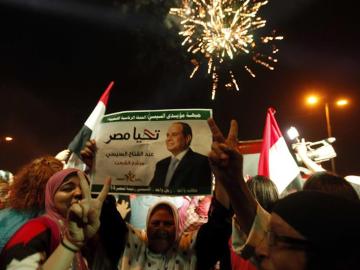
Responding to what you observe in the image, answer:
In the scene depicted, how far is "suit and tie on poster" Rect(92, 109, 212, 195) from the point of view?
9.17ft

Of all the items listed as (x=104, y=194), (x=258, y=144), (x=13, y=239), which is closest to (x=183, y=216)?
(x=258, y=144)

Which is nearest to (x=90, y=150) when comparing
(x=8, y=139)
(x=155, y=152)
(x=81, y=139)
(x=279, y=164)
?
(x=155, y=152)

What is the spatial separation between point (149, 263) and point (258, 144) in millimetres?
4020

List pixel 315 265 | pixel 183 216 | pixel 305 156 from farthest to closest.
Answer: pixel 305 156 → pixel 183 216 → pixel 315 265

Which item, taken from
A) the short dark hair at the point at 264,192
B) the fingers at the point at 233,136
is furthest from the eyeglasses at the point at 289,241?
the short dark hair at the point at 264,192

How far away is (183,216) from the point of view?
528 cm

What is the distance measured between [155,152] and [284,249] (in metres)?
1.55

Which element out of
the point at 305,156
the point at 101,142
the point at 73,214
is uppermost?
the point at 305,156

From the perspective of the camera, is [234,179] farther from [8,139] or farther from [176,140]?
[8,139]

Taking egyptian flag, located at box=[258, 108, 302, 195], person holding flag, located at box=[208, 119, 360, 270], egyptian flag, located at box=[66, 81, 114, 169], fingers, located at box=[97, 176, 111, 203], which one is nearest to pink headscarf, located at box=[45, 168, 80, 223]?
fingers, located at box=[97, 176, 111, 203]

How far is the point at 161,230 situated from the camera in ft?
9.84

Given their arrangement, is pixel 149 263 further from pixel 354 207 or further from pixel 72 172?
pixel 354 207

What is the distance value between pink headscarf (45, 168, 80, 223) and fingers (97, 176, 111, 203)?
323 millimetres

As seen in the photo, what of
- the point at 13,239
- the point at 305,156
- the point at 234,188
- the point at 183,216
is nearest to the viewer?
the point at 234,188
